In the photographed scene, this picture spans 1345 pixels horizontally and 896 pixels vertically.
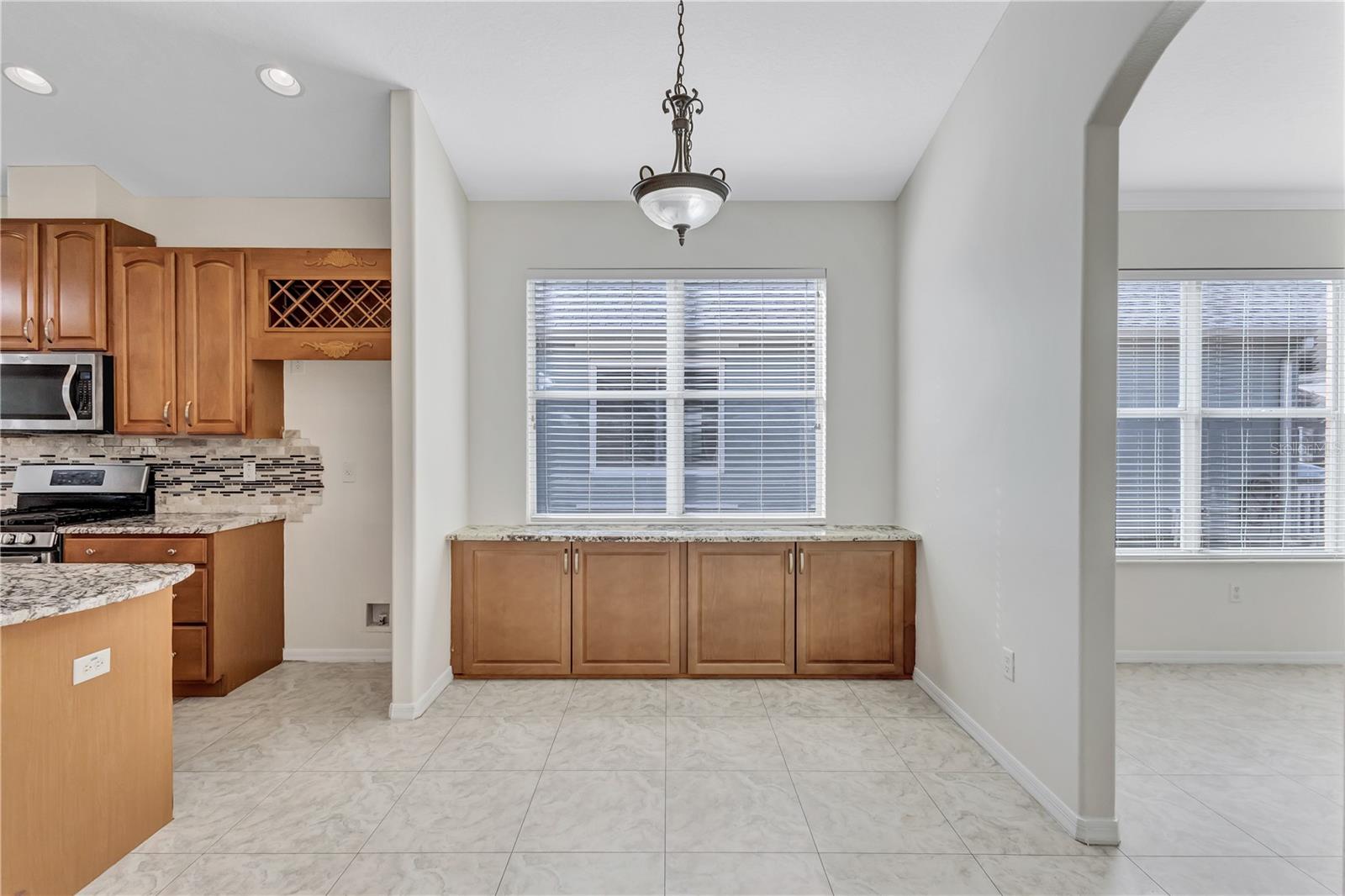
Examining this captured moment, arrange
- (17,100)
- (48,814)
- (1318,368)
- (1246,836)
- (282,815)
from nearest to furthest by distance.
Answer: (48,814), (1246,836), (282,815), (17,100), (1318,368)

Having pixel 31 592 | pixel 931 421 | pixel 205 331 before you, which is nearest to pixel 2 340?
pixel 205 331

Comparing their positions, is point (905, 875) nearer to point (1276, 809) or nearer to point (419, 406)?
point (1276, 809)

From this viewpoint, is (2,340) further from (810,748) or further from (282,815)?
(810,748)

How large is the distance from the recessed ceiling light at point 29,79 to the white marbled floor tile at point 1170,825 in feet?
17.9

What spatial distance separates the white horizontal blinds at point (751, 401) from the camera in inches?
161

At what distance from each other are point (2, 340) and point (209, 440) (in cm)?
108

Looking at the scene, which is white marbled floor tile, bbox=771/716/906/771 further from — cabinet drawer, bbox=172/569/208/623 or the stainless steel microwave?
the stainless steel microwave

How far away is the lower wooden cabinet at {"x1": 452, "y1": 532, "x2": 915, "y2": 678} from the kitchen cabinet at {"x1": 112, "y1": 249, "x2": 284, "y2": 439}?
1.91 meters

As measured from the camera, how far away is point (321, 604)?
392 cm

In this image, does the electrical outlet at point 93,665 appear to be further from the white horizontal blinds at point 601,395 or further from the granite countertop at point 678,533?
the white horizontal blinds at point 601,395

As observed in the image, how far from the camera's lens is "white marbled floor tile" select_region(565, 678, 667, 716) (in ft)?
10.3

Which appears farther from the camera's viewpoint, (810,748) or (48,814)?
(810,748)

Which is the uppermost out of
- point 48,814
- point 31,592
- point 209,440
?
point 209,440

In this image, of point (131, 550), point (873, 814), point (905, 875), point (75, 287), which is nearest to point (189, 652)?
point (131, 550)
